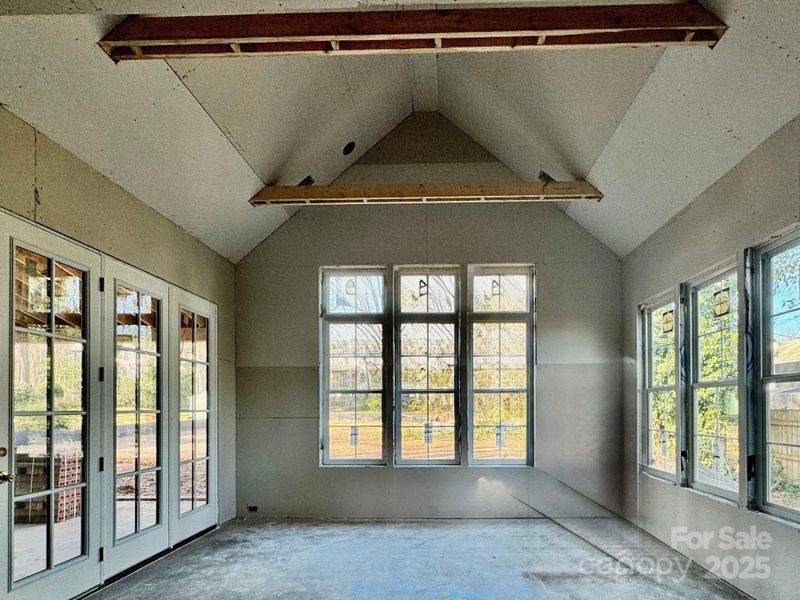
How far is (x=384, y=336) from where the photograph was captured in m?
7.25

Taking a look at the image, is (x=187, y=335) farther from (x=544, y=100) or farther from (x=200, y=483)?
(x=544, y=100)

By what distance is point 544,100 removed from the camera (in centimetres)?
535

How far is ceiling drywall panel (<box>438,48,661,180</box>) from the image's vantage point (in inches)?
176

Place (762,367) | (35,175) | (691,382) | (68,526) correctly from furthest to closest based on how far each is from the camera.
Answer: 1. (691,382)
2. (762,367)
3. (68,526)
4. (35,175)

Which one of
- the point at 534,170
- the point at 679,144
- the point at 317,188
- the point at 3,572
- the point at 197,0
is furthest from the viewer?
the point at 534,170

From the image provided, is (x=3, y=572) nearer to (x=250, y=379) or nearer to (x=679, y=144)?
(x=250, y=379)

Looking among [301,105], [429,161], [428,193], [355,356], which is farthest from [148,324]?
[429,161]

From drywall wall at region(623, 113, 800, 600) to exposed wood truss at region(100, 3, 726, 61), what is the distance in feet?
3.09

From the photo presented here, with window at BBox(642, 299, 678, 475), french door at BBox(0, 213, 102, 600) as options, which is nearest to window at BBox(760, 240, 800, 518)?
window at BBox(642, 299, 678, 475)

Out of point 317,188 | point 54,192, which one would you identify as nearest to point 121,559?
point 54,192

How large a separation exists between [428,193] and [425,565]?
321 centimetres

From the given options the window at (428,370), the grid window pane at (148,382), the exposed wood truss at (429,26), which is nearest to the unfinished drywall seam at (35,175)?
the exposed wood truss at (429,26)

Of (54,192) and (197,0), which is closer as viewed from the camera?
(197,0)

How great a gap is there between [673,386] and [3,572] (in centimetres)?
502
